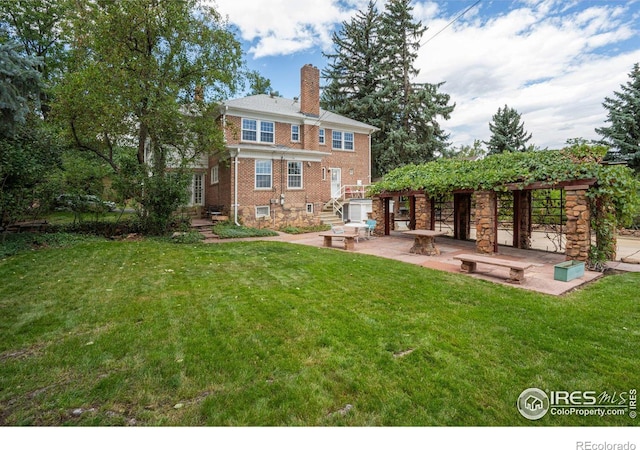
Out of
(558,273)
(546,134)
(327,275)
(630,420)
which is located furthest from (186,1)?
(546,134)

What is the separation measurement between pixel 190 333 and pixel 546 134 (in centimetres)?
3218

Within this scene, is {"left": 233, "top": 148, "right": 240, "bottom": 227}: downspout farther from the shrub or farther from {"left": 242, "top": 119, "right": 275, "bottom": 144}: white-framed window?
{"left": 242, "top": 119, "right": 275, "bottom": 144}: white-framed window

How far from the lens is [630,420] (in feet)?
7.93

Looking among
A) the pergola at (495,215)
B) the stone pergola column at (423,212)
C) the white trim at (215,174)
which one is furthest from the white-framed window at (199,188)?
the stone pergola column at (423,212)

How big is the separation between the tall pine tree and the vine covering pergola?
55.1 ft

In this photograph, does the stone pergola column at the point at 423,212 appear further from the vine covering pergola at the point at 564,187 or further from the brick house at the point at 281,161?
the brick house at the point at 281,161

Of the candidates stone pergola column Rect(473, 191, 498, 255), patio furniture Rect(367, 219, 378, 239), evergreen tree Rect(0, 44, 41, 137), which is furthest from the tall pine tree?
evergreen tree Rect(0, 44, 41, 137)

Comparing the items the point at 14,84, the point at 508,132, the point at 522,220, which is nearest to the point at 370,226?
the point at 522,220

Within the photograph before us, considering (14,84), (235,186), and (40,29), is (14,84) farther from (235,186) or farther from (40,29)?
(40,29)

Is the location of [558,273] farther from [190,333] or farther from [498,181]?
[190,333]

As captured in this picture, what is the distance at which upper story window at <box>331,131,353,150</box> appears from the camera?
73.5 feet

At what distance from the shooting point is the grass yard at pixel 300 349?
250 centimetres

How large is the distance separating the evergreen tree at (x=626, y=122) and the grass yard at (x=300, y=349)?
18260mm
